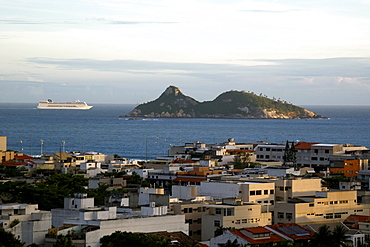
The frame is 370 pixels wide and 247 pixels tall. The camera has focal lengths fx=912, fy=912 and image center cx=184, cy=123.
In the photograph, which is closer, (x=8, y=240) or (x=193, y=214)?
(x=8, y=240)

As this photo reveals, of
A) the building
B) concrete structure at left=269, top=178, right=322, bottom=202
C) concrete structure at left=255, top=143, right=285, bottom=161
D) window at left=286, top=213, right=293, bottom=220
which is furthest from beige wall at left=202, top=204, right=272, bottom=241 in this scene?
concrete structure at left=255, top=143, right=285, bottom=161

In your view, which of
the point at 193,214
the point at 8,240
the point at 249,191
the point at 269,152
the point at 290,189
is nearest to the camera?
the point at 8,240

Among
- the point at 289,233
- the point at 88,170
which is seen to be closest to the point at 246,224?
the point at 289,233

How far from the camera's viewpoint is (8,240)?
3306 cm

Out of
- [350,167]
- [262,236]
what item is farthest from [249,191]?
[350,167]

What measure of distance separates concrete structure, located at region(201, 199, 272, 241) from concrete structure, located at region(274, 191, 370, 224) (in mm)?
2776

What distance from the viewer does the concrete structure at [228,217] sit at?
136 feet

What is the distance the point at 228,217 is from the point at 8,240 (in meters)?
12.0

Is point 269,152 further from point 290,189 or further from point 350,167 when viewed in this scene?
point 290,189

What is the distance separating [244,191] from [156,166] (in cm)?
3198

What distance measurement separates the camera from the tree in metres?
32.8

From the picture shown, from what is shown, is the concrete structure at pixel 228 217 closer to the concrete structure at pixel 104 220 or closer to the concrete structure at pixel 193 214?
the concrete structure at pixel 193 214

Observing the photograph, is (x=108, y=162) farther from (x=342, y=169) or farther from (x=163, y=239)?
(x=163, y=239)

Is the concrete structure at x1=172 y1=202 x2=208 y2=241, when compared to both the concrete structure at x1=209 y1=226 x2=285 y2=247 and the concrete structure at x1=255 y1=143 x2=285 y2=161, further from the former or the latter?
the concrete structure at x1=255 y1=143 x2=285 y2=161
